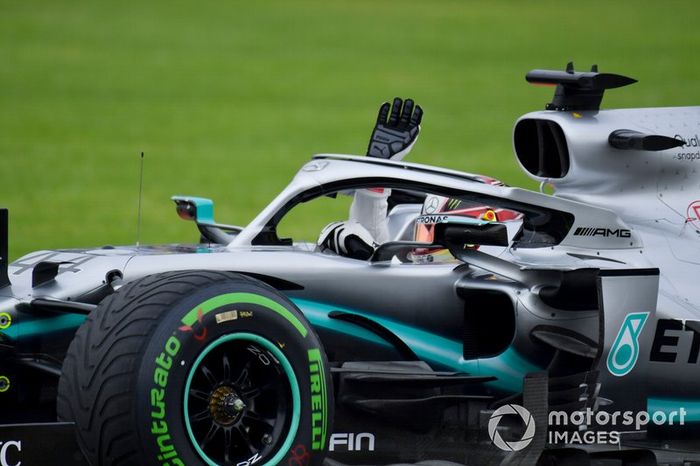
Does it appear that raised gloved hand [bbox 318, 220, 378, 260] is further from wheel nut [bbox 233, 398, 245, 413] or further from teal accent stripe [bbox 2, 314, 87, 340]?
wheel nut [bbox 233, 398, 245, 413]

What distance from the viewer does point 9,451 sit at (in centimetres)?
520

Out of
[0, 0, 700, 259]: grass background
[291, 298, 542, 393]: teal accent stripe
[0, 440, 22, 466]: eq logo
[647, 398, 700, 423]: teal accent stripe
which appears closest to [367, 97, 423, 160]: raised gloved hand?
[291, 298, 542, 393]: teal accent stripe

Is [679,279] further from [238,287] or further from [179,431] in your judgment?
[179,431]

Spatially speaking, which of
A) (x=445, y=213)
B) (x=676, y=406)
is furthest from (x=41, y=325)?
(x=676, y=406)

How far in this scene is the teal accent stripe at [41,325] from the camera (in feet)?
20.0

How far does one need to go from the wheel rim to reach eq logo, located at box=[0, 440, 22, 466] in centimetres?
71

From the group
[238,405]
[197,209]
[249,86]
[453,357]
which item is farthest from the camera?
[249,86]

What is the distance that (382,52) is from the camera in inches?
1742

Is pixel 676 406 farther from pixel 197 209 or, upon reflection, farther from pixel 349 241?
pixel 197 209

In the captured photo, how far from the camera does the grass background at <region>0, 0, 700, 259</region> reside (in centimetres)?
2547

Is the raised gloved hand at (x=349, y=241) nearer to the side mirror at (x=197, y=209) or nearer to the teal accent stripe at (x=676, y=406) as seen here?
the side mirror at (x=197, y=209)

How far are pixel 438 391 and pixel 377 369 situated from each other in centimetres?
35

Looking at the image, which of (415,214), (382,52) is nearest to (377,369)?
(415,214)

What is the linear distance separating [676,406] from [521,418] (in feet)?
2.98
